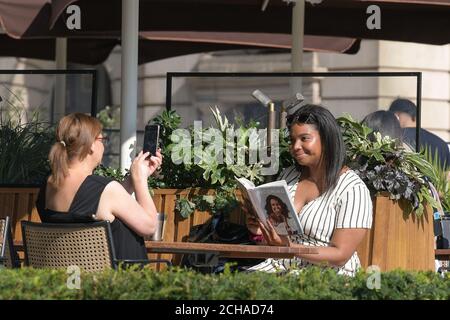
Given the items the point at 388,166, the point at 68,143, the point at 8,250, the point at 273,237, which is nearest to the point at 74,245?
the point at 68,143

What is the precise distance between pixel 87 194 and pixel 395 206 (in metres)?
2.00

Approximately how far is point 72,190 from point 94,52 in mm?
6590

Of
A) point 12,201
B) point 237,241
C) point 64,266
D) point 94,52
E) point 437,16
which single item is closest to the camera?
point 64,266

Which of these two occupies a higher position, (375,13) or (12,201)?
(375,13)

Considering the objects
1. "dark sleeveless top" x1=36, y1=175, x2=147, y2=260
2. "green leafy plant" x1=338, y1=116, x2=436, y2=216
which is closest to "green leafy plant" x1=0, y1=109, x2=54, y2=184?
"dark sleeveless top" x1=36, y1=175, x2=147, y2=260

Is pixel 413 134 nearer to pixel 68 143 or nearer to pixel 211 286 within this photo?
pixel 68 143

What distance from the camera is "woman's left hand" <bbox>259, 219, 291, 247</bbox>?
19.8 ft

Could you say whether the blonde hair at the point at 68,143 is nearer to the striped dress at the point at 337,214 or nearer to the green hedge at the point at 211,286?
the green hedge at the point at 211,286

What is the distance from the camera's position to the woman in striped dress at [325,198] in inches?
248

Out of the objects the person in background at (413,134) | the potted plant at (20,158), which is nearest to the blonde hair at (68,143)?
the potted plant at (20,158)

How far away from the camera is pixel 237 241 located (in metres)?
6.80

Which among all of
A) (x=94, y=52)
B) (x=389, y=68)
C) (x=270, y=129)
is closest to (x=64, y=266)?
(x=270, y=129)

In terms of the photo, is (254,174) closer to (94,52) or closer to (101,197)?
(101,197)

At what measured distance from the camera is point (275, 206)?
19.7 ft
